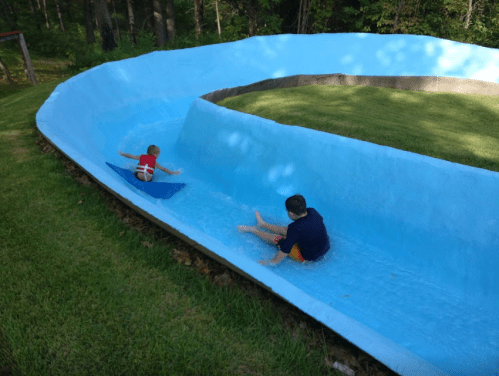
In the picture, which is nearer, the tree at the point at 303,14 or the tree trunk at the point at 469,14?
the tree trunk at the point at 469,14

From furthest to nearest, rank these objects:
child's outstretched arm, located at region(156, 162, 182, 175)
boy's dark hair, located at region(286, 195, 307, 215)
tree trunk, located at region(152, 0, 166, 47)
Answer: tree trunk, located at region(152, 0, 166, 47) → child's outstretched arm, located at region(156, 162, 182, 175) → boy's dark hair, located at region(286, 195, 307, 215)

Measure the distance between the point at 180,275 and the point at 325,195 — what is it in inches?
108

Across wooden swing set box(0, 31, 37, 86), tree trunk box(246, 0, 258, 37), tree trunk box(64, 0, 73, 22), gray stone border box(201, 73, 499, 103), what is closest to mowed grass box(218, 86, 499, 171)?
gray stone border box(201, 73, 499, 103)

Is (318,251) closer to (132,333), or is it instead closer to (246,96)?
(132,333)

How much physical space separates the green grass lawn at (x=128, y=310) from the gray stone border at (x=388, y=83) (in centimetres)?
657

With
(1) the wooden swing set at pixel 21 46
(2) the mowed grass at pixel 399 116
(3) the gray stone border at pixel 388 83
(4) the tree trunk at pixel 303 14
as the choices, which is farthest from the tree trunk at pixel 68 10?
(2) the mowed grass at pixel 399 116

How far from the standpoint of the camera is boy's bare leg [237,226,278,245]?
195 inches

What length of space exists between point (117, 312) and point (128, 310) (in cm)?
9

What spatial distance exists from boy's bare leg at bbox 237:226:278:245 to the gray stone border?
5582 mm

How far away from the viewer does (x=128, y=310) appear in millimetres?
3227

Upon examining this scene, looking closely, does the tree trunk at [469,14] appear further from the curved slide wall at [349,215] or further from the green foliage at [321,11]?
the curved slide wall at [349,215]

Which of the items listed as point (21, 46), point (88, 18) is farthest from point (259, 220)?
point (88, 18)

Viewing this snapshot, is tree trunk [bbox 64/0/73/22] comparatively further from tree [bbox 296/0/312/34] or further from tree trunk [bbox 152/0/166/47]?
tree [bbox 296/0/312/34]

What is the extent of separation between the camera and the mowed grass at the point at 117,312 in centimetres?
279
